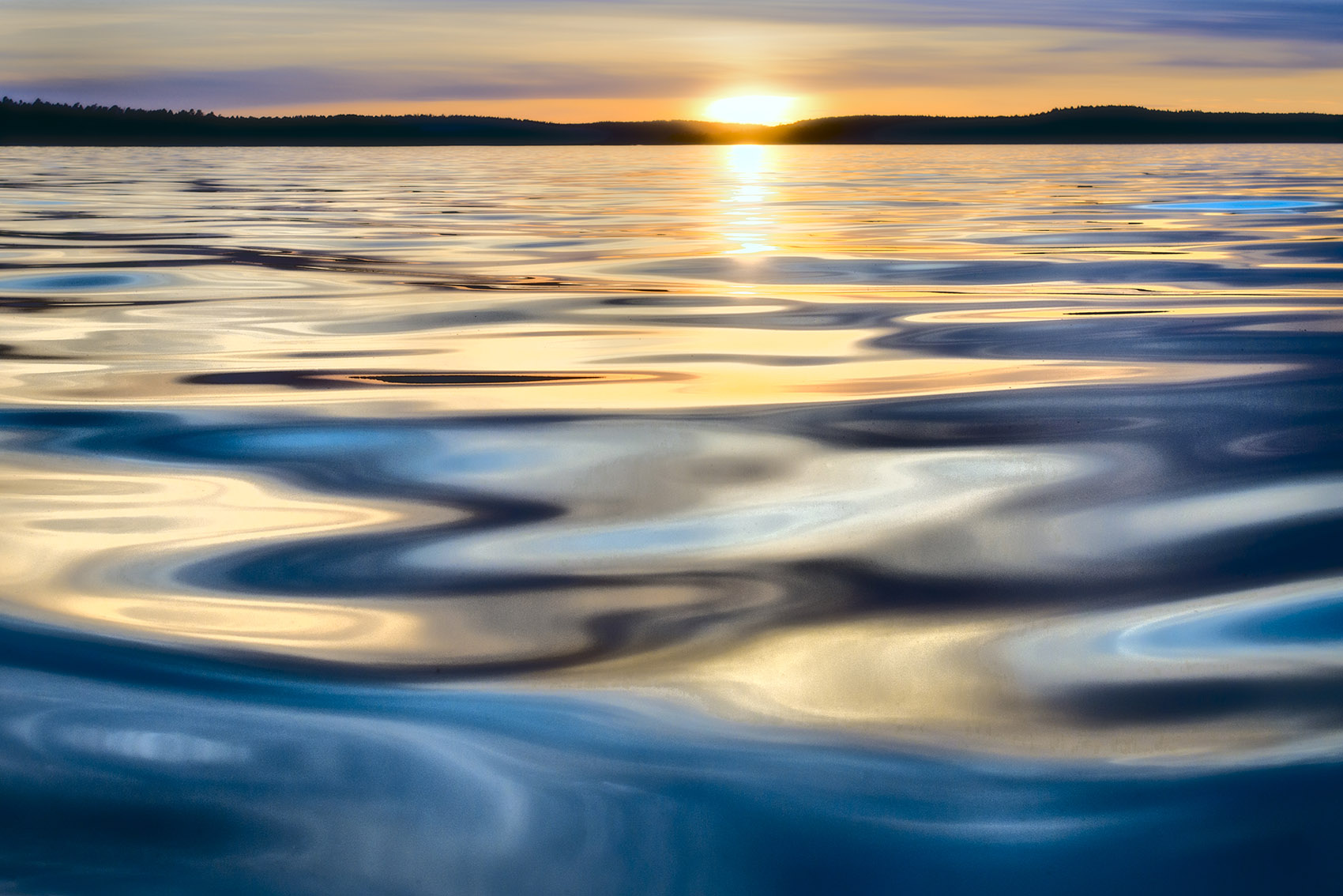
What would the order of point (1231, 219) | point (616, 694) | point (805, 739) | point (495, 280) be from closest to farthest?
point (805, 739)
point (616, 694)
point (495, 280)
point (1231, 219)

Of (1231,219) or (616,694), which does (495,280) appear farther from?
(1231,219)

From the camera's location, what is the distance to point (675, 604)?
6.33 ft

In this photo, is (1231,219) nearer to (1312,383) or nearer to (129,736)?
(1312,383)

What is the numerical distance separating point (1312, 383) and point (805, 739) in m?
2.43

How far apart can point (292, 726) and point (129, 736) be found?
172mm

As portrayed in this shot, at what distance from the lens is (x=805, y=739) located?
58.5 inches

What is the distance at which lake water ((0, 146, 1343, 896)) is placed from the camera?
4.24 ft

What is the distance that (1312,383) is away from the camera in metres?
3.40

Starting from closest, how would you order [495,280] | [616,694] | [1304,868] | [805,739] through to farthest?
[1304,868] → [805,739] → [616,694] → [495,280]

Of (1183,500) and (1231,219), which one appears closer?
(1183,500)

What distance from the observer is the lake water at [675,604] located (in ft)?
4.24

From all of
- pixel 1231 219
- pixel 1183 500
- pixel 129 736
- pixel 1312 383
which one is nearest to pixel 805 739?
pixel 129 736

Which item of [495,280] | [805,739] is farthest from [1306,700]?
[495,280]

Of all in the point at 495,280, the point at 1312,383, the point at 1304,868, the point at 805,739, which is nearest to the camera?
the point at 1304,868
